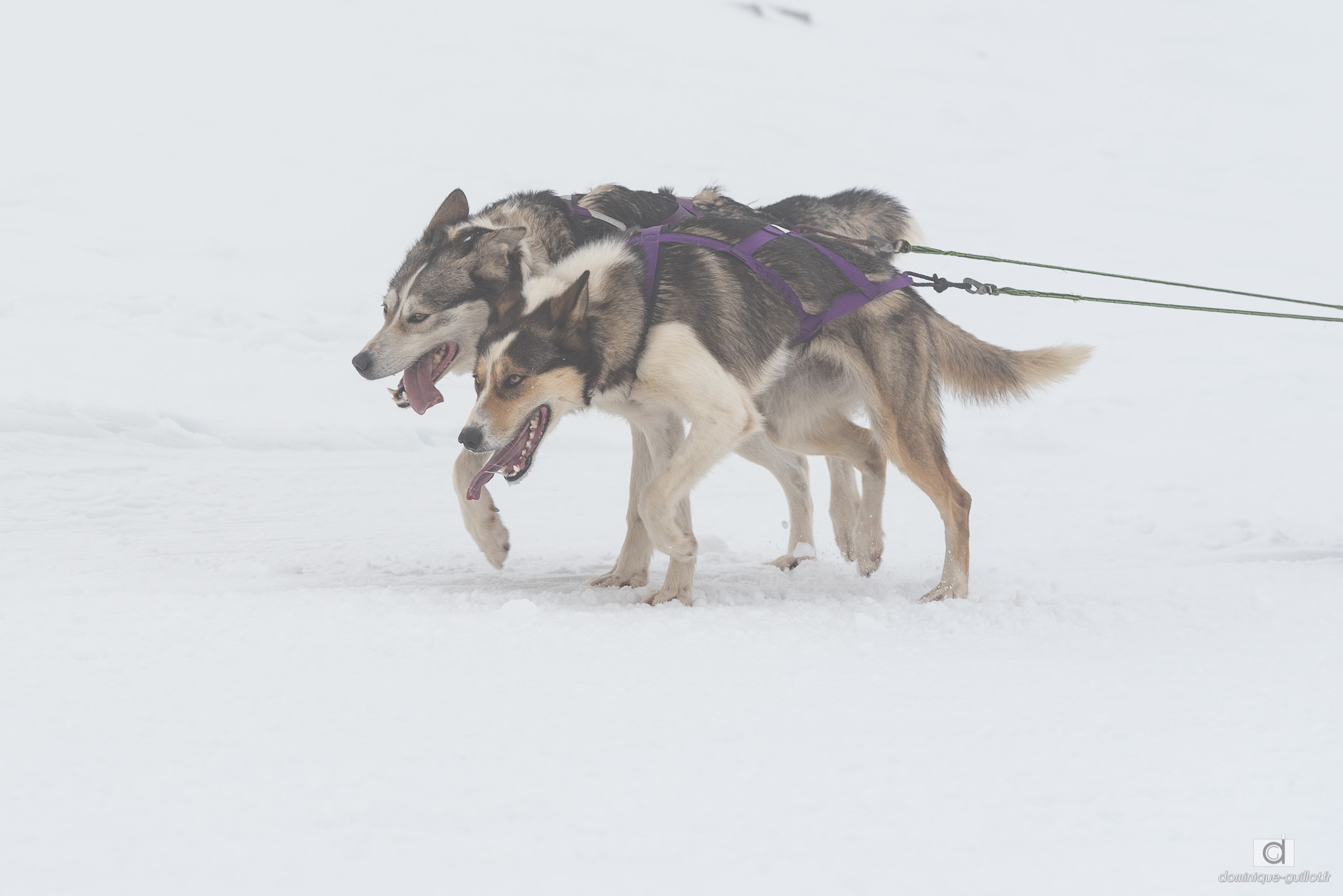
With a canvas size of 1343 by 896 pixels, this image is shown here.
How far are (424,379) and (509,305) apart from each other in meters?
0.66

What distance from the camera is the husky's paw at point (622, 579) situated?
4.61 meters

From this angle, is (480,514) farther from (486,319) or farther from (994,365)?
(994,365)

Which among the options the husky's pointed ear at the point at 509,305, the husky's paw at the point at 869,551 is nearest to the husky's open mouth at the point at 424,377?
the husky's pointed ear at the point at 509,305

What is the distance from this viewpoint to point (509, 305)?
4074 mm

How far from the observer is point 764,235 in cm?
440

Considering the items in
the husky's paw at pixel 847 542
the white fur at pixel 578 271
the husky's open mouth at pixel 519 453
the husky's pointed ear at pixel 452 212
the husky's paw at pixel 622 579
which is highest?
the husky's pointed ear at pixel 452 212

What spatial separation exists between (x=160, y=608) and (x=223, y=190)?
33.3 ft

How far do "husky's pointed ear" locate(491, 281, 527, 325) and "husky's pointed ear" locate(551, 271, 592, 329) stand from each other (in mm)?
159

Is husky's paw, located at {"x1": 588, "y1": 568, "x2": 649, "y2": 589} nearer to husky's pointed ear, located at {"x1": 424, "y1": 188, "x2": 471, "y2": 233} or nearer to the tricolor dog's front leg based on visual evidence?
the tricolor dog's front leg

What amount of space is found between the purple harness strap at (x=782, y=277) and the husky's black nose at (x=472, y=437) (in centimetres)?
88

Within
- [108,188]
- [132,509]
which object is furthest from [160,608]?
[108,188]

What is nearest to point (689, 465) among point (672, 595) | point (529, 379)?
point (672, 595)

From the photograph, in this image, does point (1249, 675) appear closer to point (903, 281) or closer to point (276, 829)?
point (903, 281)

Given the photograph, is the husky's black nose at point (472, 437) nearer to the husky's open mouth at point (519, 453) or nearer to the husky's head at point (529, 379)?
the husky's head at point (529, 379)
